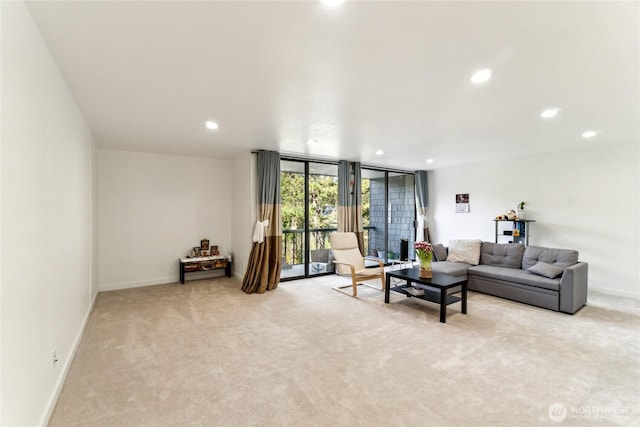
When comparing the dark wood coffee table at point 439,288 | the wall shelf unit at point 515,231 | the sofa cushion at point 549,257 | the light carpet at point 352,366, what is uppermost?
the wall shelf unit at point 515,231

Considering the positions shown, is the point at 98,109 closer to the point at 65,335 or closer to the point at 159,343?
the point at 65,335

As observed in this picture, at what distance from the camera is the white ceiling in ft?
5.18

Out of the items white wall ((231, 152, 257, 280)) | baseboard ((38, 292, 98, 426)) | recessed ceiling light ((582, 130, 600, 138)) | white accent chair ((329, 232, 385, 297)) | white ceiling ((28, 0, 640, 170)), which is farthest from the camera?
white wall ((231, 152, 257, 280))

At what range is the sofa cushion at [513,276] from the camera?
3.90m

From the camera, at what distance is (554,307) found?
383cm

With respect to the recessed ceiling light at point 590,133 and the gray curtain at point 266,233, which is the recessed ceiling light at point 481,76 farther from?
the gray curtain at point 266,233

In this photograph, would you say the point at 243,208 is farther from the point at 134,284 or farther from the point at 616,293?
the point at 616,293

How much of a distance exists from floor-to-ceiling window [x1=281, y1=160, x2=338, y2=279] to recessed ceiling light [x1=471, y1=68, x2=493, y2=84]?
3.74 meters

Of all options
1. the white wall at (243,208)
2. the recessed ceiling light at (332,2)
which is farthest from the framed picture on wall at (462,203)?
the recessed ceiling light at (332,2)

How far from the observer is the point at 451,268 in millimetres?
4758

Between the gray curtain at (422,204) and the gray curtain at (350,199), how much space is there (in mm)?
1981

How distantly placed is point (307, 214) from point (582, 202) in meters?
4.92

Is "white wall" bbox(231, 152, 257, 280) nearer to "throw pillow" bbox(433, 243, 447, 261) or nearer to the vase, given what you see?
the vase

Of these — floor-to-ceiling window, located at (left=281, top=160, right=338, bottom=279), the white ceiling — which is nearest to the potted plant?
the white ceiling
